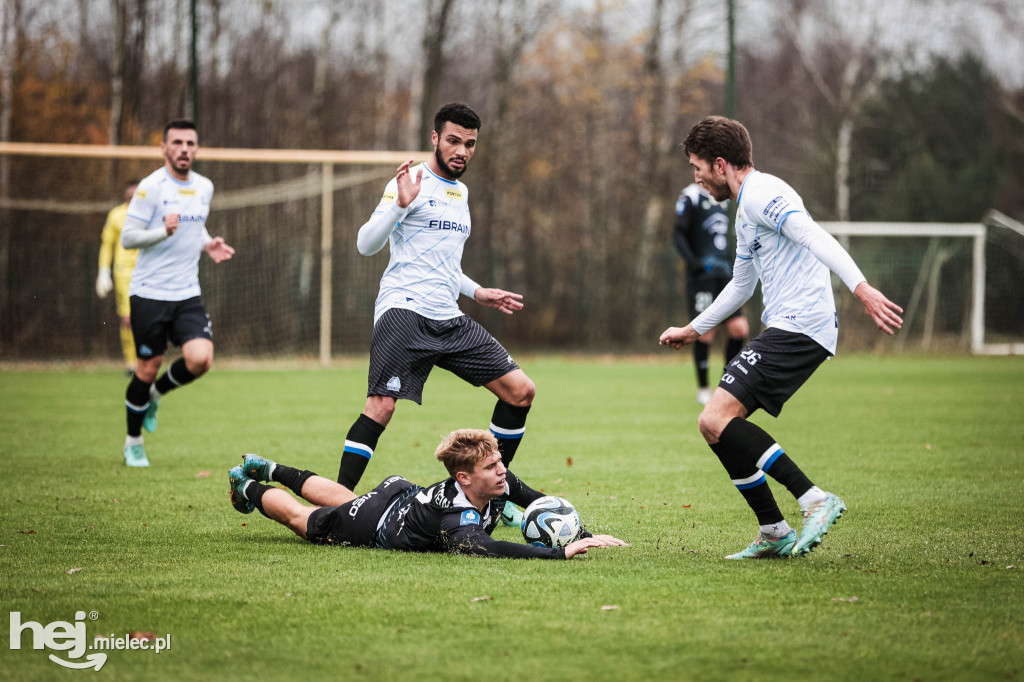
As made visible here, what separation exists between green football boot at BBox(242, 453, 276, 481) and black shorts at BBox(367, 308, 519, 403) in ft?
2.29

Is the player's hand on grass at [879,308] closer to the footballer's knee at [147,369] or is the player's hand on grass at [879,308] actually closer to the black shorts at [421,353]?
the black shorts at [421,353]

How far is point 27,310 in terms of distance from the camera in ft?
60.5

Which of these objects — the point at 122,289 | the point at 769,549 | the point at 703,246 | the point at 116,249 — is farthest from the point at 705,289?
the point at 116,249

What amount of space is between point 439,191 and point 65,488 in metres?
3.10

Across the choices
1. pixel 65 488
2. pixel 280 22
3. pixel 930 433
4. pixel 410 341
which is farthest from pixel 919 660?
pixel 280 22

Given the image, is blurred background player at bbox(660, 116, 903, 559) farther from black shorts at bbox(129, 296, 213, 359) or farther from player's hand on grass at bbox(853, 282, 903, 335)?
black shorts at bbox(129, 296, 213, 359)

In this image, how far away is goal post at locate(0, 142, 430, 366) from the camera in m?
18.2

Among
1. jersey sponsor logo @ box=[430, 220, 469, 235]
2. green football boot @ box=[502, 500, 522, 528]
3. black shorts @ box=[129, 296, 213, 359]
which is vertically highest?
jersey sponsor logo @ box=[430, 220, 469, 235]

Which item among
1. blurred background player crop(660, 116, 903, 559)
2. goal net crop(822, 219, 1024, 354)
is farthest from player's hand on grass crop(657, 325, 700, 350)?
goal net crop(822, 219, 1024, 354)

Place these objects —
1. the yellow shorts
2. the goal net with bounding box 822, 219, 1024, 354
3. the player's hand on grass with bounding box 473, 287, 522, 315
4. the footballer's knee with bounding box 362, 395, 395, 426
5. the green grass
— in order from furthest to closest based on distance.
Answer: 1. the goal net with bounding box 822, 219, 1024, 354
2. the yellow shorts
3. the player's hand on grass with bounding box 473, 287, 522, 315
4. the footballer's knee with bounding box 362, 395, 395, 426
5. the green grass

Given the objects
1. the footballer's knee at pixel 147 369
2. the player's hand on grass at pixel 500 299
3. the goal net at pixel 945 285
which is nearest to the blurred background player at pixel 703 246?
the player's hand on grass at pixel 500 299

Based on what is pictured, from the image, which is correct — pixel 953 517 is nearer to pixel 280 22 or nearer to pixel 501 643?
pixel 501 643

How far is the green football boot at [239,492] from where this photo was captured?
5301 mm

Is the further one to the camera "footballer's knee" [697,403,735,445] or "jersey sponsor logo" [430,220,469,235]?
"jersey sponsor logo" [430,220,469,235]
